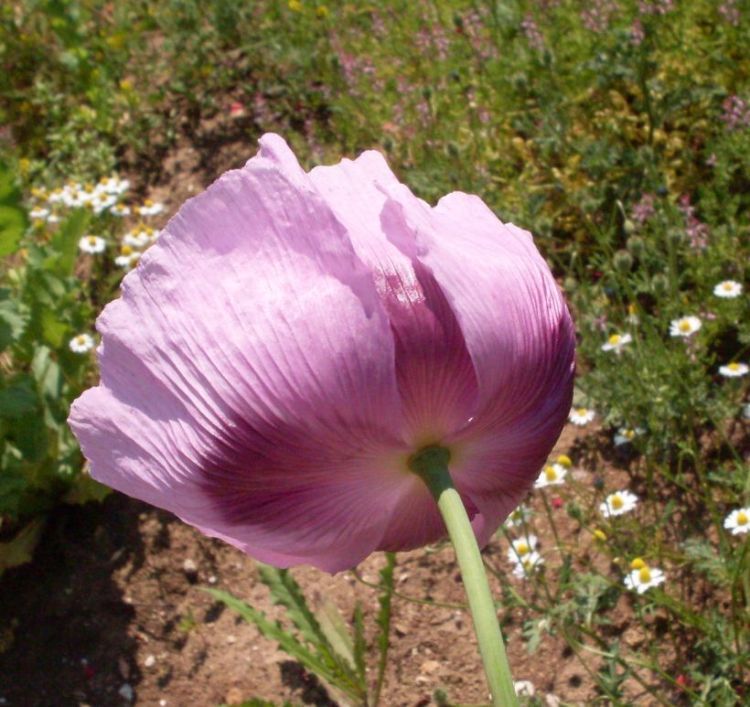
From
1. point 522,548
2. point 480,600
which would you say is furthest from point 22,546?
point 480,600

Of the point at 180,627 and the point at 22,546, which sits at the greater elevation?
the point at 22,546

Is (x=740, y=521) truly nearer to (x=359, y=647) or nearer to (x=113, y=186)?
(x=359, y=647)

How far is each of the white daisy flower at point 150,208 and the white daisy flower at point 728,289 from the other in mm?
1938

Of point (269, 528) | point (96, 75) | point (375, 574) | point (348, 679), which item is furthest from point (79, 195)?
point (269, 528)

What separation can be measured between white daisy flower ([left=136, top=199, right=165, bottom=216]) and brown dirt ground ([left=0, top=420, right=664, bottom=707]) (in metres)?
1.12

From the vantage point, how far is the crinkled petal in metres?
0.71

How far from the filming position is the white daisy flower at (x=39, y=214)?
12.3 feet

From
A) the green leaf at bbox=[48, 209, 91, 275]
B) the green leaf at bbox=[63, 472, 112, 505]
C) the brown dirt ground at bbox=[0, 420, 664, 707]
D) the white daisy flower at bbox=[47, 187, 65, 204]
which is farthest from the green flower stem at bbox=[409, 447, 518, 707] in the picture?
the white daisy flower at bbox=[47, 187, 65, 204]

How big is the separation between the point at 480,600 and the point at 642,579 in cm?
149

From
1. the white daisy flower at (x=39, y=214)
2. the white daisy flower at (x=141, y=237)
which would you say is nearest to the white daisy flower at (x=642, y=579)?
the white daisy flower at (x=141, y=237)

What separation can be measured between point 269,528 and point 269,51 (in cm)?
370

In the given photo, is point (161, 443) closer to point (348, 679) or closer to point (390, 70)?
point (348, 679)

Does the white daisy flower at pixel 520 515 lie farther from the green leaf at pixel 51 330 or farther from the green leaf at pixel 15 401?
the green leaf at pixel 51 330

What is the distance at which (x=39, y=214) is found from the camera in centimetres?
374
